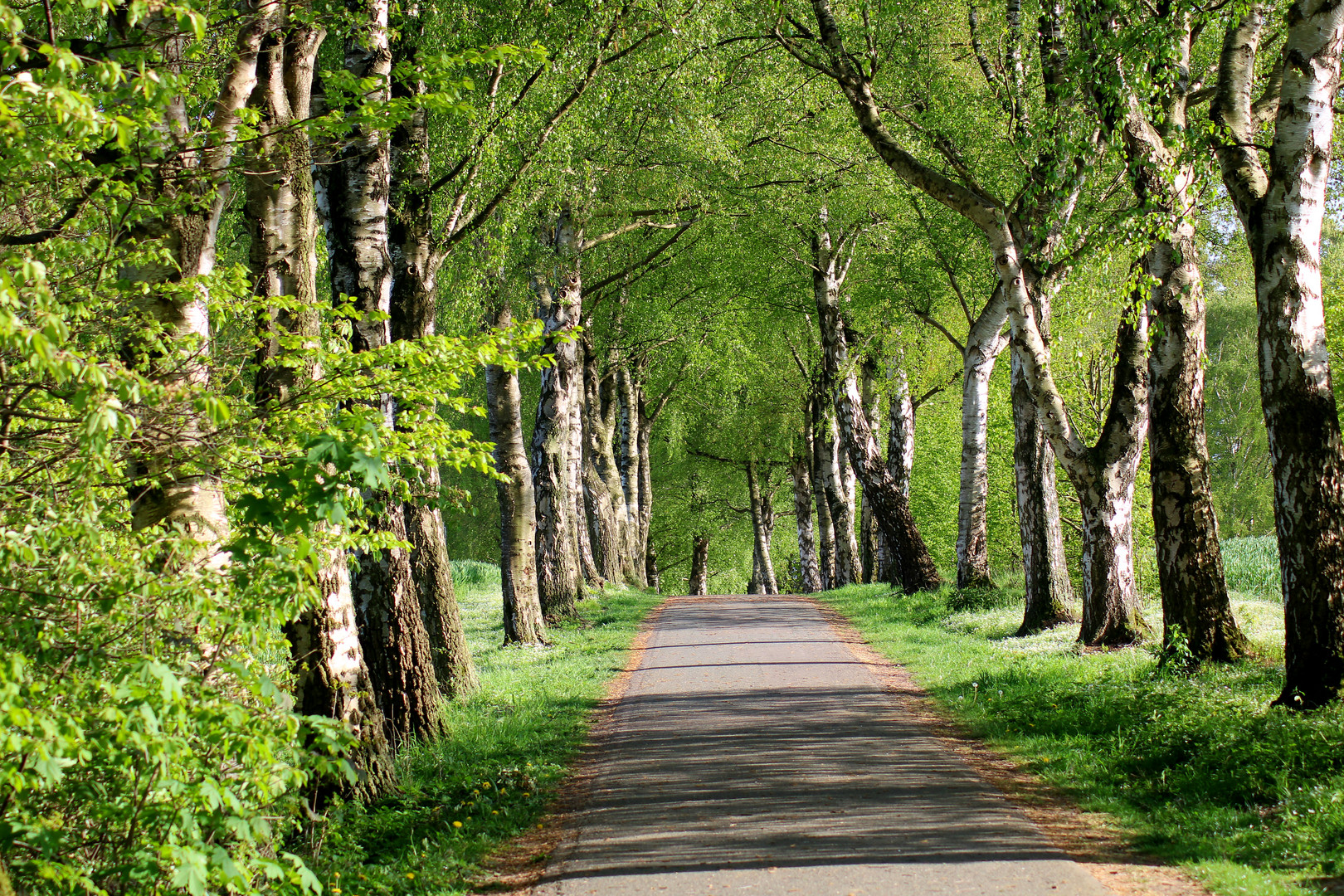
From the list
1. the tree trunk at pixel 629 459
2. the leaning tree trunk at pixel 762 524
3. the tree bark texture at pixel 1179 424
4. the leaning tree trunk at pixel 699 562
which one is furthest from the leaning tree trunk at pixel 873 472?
A: the leaning tree trunk at pixel 699 562

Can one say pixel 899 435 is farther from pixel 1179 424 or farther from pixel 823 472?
pixel 1179 424

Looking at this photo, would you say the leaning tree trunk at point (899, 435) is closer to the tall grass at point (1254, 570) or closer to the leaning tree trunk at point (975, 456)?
the leaning tree trunk at point (975, 456)

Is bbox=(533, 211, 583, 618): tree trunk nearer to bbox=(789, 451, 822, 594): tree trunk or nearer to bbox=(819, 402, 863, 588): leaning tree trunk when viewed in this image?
bbox=(819, 402, 863, 588): leaning tree trunk

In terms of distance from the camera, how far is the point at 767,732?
9242mm

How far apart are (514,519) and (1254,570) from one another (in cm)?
1383

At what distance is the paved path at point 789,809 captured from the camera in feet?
18.5

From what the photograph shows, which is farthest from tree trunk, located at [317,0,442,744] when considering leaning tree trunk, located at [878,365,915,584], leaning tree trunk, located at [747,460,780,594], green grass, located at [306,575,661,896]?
leaning tree trunk, located at [747,460,780,594]

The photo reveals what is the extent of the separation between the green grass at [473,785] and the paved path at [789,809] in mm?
518

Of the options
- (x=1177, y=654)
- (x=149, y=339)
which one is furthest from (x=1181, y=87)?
(x=149, y=339)

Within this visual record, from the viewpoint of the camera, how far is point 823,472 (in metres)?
29.5

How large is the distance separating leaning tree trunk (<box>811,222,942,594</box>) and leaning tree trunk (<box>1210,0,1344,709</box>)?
13.0 m

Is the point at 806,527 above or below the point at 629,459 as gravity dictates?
below

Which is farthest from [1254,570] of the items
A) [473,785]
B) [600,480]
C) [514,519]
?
[473,785]

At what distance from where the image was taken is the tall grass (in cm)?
1750
